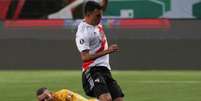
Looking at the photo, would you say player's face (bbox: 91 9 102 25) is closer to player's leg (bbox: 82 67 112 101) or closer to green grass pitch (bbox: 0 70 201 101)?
player's leg (bbox: 82 67 112 101)

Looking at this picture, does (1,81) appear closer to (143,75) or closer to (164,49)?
(143,75)

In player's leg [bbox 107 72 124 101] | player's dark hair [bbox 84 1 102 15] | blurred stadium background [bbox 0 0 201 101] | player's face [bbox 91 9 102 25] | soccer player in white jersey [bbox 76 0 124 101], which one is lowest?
blurred stadium background [bbox 0 0 201 101]

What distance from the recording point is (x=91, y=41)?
34.4 ft

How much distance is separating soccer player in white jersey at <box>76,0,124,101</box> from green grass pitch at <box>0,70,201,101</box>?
5.24 meters

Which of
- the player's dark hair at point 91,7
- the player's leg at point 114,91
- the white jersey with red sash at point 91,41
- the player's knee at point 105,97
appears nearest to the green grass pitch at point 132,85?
the player's leg at point 114,91

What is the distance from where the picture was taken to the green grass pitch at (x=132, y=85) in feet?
54.0

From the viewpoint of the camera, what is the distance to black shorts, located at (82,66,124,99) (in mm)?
10398

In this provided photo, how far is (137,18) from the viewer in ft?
94.9

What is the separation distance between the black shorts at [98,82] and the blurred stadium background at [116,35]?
1547 centimetres

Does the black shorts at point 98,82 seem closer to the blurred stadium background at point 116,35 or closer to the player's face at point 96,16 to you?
the player's face at point 96,16

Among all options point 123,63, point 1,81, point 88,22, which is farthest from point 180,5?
point 88,22

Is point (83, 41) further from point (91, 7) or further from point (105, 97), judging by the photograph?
point (105, 97)

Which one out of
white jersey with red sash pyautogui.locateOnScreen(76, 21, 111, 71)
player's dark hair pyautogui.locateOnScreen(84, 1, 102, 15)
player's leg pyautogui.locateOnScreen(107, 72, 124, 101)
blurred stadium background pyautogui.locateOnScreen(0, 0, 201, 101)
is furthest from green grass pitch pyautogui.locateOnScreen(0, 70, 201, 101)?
player's dark hair pyautogui.locateOnScreen(84, 1, 102, 15)

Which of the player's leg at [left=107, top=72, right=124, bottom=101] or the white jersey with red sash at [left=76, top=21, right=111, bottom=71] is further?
the player's leg at [left=107, top=72, right=124, bottom=101]
